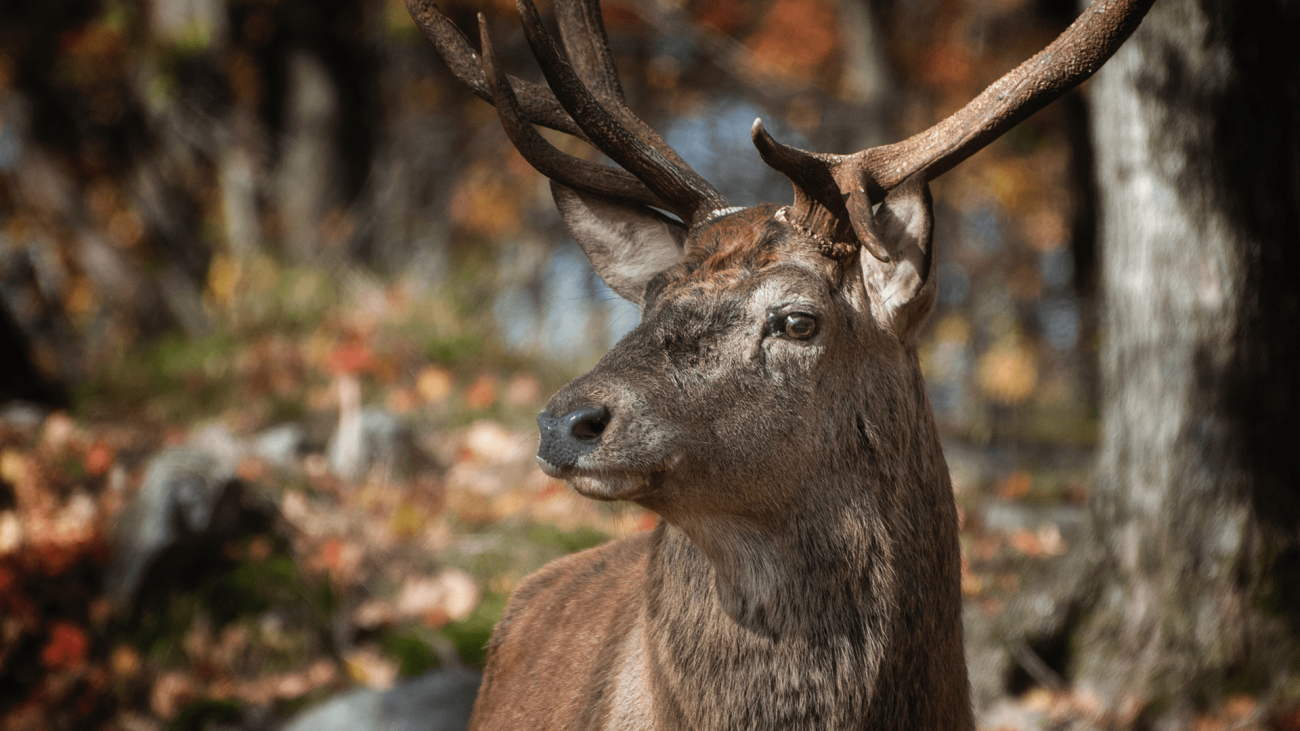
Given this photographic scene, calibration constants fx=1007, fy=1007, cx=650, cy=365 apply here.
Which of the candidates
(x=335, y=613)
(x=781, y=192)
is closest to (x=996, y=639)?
(x=335, y=613)

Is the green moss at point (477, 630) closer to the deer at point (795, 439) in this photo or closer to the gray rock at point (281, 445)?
the gray rock at point (281, 445)

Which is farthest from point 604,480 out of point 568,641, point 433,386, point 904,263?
point 433,386

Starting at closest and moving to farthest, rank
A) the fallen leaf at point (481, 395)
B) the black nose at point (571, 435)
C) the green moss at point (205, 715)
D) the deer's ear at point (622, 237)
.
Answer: the black nose at point (571, 435)
the deer's ear at point (622, 237)
the green moss at point (205, 715)
the fallen leaf at point (481, 395)

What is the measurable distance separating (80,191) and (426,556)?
7357mm

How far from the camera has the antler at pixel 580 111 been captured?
2.41m

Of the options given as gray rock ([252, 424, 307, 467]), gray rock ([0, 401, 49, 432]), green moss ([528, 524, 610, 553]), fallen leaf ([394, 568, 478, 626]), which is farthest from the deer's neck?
gray rock ([0, 401, 49, 432])

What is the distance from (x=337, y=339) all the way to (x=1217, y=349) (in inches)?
245

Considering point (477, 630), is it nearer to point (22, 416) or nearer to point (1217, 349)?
point (1217, 349)

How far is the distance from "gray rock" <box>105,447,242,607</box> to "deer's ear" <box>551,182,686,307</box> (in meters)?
3.14

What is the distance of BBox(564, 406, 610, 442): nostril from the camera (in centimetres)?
202

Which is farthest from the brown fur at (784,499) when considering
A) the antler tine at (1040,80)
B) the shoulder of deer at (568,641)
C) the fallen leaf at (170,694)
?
the fallen leaf at (170,694)

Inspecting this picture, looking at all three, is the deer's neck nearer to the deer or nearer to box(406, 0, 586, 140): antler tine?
the deer

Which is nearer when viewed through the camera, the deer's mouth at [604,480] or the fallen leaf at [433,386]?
the deer's mouth at [604,480]

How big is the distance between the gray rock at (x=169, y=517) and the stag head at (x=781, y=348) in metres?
3.37
